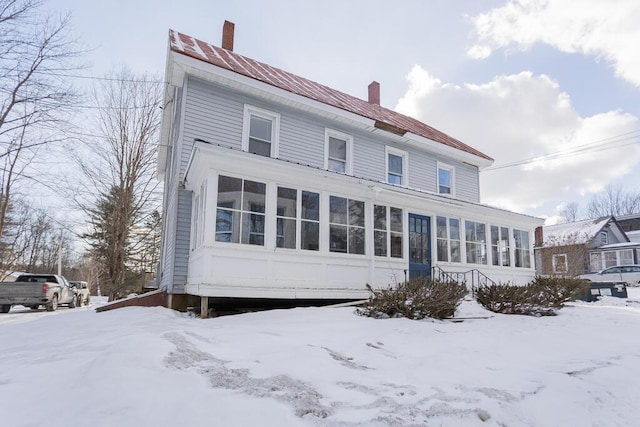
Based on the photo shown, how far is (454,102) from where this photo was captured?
2033 centimetres

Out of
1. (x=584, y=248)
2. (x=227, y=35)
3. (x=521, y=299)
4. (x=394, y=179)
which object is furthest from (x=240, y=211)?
(x=584, y=248)

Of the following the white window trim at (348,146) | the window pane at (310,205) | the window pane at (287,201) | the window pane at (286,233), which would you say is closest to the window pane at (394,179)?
the white window trim at (348,146)

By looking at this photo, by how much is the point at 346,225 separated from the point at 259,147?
3.65m

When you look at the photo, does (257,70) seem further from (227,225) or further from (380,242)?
(380,242)

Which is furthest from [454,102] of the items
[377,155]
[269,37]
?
[269,37]

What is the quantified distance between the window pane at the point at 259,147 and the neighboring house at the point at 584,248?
18.2m

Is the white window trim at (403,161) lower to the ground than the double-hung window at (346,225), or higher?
higher

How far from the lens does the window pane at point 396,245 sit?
10.0 metres

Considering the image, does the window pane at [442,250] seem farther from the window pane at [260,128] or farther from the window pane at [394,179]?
the window pane at [260,128]

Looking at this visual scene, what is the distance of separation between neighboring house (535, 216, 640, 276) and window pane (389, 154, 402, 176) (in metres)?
13.0

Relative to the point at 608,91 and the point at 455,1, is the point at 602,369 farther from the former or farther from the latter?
the point at 608,91

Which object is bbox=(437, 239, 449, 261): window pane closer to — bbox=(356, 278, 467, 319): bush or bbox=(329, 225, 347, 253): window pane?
bbox=(329, 225, 347, 253): window pane

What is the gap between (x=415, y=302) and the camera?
7.06m

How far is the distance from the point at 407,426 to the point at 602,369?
10.6 ft
